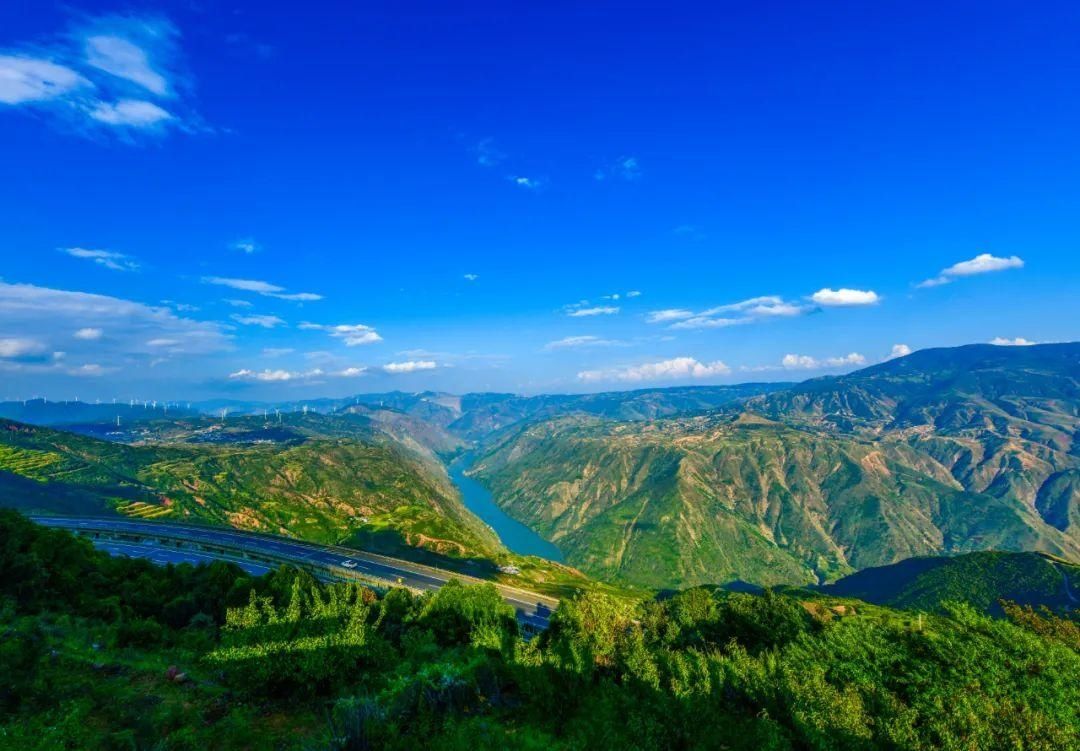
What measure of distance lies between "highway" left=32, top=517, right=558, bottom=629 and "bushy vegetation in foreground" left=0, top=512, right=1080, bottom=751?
65935 millimetres

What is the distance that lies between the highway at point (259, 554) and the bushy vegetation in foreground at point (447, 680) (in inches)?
2596

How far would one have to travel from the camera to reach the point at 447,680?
44969 mm

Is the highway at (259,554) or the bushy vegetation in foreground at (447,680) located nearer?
the bushy vegetation in foreground at (447,680)

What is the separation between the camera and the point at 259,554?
477 feet

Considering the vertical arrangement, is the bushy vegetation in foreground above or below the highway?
above

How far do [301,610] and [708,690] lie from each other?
48.3m

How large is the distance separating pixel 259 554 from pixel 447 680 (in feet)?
412

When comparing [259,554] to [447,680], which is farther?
[259,554]

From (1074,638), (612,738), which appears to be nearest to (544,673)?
(612,738)

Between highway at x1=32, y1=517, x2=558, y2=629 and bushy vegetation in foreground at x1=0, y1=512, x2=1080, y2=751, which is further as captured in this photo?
highway at x1=32, y1=517, x2=558, y2=629

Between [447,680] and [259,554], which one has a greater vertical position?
[447,680]

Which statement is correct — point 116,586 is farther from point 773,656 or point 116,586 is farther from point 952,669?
point 952,669

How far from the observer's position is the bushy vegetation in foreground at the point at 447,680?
1459 inches

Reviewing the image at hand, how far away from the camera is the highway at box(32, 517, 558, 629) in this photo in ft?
444
